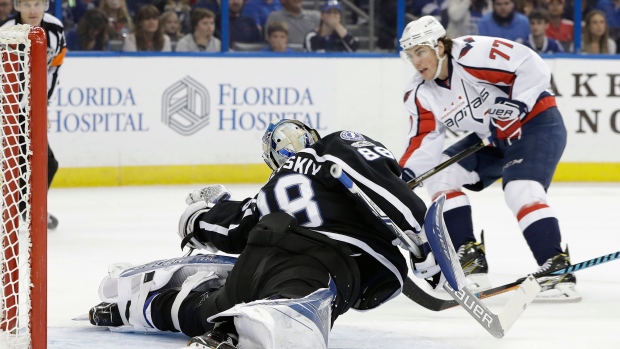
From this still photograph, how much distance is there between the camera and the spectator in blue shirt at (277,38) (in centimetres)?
717

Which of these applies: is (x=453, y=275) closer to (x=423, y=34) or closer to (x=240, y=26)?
(x=423, y=34)

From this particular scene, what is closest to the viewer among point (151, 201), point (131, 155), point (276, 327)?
point (276, 327)

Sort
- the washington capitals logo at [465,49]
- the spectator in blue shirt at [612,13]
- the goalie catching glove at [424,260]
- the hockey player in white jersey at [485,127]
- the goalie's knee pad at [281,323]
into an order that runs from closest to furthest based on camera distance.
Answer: the goalie's knee pad at [281,323] → the goalie catching glove at [424,260] → the hockey player in white jersey at [485,127] → the washington capitals logo at [465,49] → the spectator in blue shirt at [612,13]

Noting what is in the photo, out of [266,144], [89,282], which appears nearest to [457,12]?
[89,282]

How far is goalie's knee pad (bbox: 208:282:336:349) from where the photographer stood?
2.54 metres

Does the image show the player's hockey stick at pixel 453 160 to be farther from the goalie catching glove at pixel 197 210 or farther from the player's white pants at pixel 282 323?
the player's white pants at pixel 282 323

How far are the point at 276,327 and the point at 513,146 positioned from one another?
5.67ft

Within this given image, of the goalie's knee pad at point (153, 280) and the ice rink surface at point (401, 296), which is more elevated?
→ the goalie's knee pad at point (153, 280)

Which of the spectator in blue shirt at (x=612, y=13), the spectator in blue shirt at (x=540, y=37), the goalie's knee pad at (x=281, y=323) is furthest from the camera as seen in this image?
the spectator in blue shirt at (x=612, y=13)

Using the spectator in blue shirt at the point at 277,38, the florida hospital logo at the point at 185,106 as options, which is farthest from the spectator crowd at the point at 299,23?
the florida hospital logo at the point at 185,106

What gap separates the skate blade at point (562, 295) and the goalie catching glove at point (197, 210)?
1.22 metres

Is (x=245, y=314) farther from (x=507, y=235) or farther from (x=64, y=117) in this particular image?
(x=64, y=117)

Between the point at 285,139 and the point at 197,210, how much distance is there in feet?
1.03

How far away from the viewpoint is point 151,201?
20.9ft
